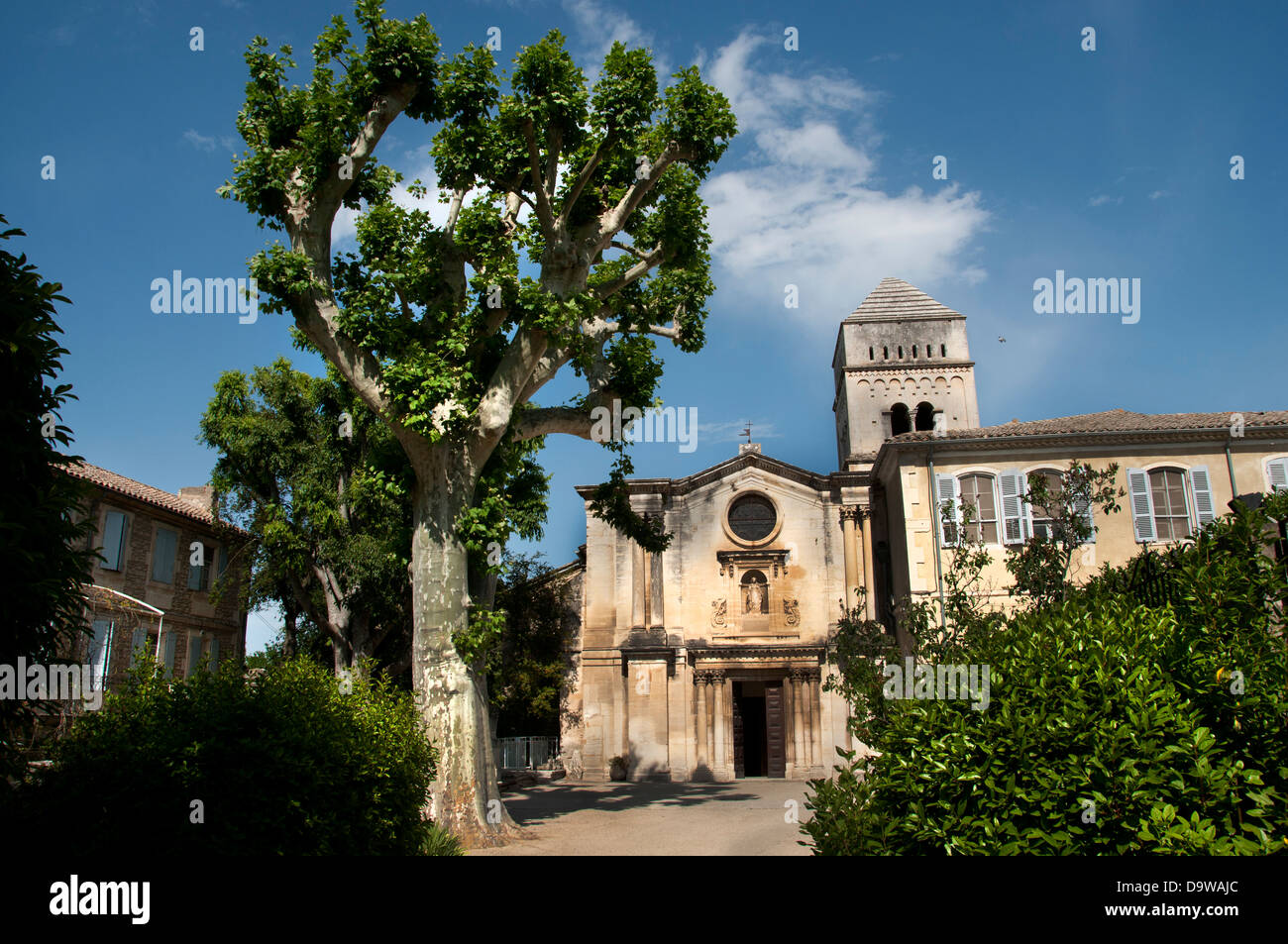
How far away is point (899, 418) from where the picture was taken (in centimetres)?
3928

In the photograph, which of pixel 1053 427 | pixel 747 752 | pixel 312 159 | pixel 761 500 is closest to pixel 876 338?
pixel 761 500

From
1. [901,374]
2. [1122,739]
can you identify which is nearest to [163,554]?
[1122,739]

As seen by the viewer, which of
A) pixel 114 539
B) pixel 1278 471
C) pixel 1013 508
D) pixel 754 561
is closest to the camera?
pixel 114 539

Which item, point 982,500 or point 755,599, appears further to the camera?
point 755,599

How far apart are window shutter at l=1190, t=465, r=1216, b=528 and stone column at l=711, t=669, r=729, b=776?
617 inches

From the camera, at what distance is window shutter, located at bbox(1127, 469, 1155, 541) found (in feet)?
79.1

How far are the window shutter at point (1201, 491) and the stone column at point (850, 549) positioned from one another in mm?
10918

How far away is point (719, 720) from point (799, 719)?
110 inches

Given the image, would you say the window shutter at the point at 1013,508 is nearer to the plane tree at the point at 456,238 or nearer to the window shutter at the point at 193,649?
the plane tree at the point at 456,238

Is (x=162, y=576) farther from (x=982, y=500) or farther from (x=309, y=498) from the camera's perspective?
(x=982, y=500)

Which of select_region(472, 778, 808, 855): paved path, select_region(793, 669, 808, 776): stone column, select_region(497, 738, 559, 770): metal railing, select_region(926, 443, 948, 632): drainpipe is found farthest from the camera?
select_region(793, 669, 808, 776): stone column

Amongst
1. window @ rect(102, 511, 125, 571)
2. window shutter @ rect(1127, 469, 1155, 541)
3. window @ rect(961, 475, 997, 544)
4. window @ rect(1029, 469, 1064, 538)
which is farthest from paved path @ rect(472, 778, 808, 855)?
window @ rect(102, 511, 125, 571)

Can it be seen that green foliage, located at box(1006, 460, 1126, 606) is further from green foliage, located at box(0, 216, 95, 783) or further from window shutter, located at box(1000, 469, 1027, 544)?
green foliage, located at box(0, 216, 95, 783)

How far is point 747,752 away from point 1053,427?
16.4 m
